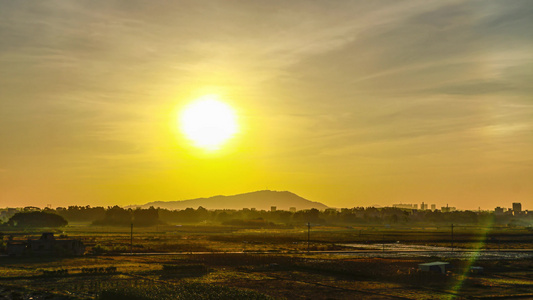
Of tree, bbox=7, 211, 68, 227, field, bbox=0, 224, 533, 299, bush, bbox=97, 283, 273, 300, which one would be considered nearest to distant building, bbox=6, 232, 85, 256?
field, bbox=0, 224, 533, 299

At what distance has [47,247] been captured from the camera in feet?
267

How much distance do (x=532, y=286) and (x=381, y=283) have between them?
14.9 meters

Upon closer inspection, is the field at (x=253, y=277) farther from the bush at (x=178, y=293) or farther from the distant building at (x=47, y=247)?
the distant building at (x=47, y=247)

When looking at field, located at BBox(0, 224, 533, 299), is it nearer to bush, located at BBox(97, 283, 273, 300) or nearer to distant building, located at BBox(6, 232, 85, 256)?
bush, located at BBox(97, 283, 273, 300)

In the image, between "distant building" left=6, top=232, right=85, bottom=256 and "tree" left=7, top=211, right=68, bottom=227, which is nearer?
"distant building" left=6, top=232, right=85, bottom=256

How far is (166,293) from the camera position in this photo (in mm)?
47062

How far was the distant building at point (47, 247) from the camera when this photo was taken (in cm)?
7919

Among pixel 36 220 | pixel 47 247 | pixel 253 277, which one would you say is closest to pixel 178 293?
pixel 253 277

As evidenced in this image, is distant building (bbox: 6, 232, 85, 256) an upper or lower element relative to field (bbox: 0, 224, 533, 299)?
upper

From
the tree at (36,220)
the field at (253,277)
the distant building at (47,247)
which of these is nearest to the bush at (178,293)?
the field at (253,277)

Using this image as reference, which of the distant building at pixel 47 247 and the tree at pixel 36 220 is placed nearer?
the distant building at pixel 47 247

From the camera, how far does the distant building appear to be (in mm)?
79188

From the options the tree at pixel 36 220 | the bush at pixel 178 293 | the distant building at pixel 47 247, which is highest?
the tree at pixel 36 220

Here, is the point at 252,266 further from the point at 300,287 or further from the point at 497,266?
the point at 497,266
